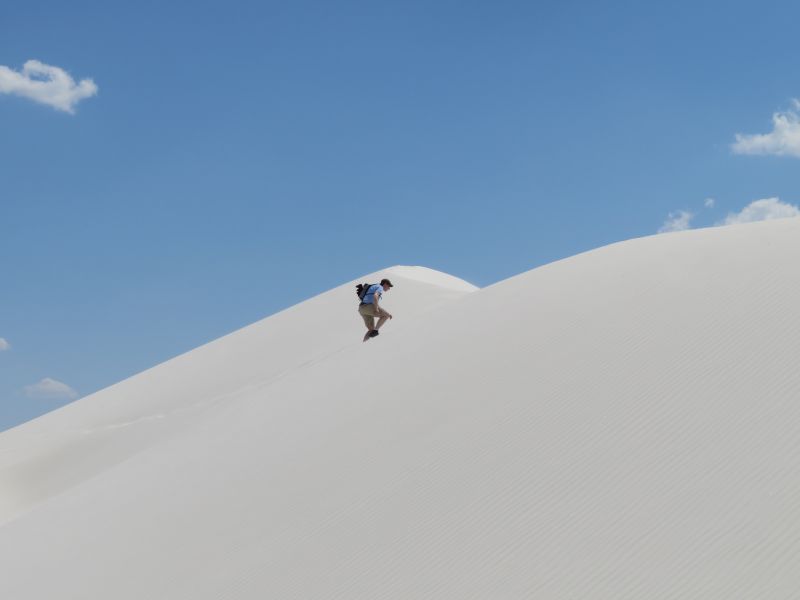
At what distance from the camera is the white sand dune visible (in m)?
4.48

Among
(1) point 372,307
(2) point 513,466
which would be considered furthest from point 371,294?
(2) point 513,466

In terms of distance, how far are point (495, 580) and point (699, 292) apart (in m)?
3.90

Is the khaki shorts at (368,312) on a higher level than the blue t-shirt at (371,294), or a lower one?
lower

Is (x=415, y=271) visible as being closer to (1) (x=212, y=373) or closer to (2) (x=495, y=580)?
(1) (x=212, y=373)

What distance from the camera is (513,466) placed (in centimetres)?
550

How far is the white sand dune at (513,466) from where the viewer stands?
4.48 m

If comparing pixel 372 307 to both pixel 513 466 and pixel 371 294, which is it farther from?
pixel 513 466

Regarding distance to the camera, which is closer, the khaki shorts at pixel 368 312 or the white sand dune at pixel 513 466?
the white sand dune at pixel 513 466

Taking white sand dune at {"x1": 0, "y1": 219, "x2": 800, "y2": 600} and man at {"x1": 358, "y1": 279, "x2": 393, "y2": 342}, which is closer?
white sand dune at {"x1": 0, "y1": 219, "x2": 800, "y2": 600}

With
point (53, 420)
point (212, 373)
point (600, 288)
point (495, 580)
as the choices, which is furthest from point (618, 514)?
point (53, 420)

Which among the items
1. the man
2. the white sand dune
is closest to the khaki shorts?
the man

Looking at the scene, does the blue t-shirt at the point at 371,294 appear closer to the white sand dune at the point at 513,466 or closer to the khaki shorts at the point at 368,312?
the khaki shorts at the point at 368,312

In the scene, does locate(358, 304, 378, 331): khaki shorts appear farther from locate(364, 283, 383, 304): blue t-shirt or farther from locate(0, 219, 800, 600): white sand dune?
locate(0, 219, 800, 600): white sand dune

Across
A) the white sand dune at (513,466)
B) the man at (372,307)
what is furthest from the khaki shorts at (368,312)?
the white sand dune at (513,466)
